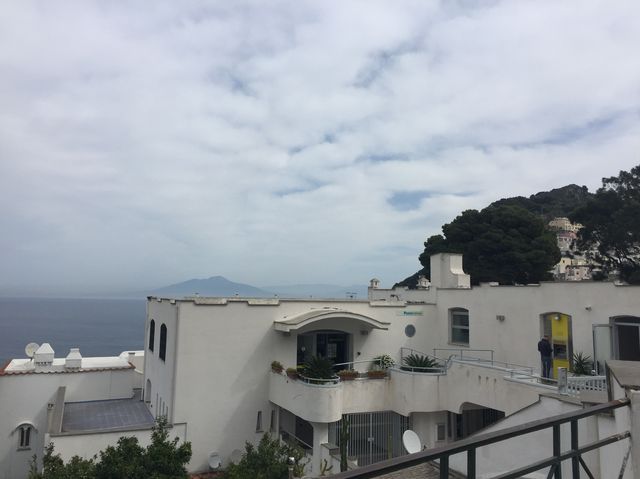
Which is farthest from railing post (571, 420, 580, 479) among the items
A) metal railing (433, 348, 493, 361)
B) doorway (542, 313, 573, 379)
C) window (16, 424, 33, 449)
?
window (16, 424, 33, 449)

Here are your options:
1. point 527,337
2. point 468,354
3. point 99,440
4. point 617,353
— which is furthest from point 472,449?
point 468,354

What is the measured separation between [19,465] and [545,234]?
4443 centimetres

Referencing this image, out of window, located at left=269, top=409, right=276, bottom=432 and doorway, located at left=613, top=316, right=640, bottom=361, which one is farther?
window, located at left=269, top=409, right=276, bottom=432

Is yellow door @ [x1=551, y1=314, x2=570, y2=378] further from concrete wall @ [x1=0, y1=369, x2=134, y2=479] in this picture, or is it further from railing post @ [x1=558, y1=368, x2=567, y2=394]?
concrete wall @ [x1=0, y1=369, x2=134, y2=479]

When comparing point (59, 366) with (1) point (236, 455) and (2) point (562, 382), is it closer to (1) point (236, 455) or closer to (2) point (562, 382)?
(1) point (236, 455)

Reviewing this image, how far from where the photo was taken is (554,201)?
10844cm

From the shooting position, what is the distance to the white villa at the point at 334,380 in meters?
18.2

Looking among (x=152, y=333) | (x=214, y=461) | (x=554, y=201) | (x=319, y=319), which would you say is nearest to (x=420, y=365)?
(x=319, y=319)

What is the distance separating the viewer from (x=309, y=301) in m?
24.2

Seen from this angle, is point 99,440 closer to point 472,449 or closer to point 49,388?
point 49,388

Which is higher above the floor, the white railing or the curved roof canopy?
the curved roof canopy

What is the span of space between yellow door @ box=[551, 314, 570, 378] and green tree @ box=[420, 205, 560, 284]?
84.9 feet

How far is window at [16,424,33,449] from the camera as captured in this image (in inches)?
1016

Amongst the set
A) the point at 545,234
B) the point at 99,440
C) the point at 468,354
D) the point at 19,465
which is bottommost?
the point at 19,465
